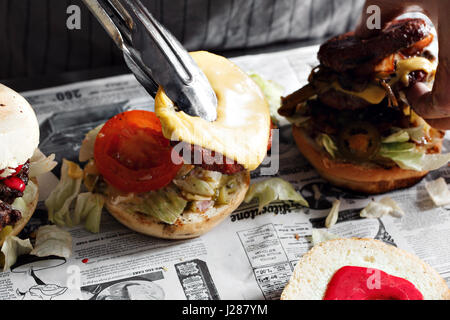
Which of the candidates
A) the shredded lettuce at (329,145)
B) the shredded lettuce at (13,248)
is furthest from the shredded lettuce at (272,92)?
the shredded lettuce at (13,248)

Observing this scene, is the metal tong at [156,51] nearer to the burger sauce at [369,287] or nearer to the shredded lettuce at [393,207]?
the burger sauce at [369,287]

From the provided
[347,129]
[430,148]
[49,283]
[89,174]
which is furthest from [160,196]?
[430,148]

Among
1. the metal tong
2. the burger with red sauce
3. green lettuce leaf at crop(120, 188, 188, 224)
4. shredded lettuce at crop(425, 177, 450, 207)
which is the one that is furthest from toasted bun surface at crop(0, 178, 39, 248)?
shredded lettuce at crop(425, 177, 450, 207)

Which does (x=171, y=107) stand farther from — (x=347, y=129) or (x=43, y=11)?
Answer: (x=43, y=11)

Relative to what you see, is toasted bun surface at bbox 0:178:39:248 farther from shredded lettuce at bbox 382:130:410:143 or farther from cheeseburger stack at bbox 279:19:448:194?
shredded lettuce at bbox 382:130:410:143

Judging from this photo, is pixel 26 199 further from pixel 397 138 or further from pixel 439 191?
pixel 439 191

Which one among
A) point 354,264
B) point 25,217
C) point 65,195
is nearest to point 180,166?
point 65,195
